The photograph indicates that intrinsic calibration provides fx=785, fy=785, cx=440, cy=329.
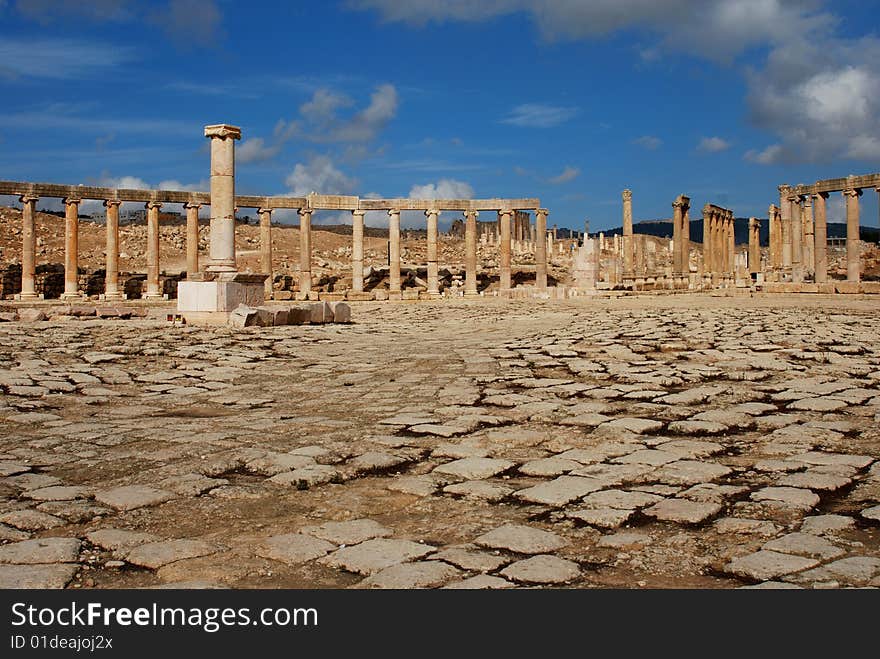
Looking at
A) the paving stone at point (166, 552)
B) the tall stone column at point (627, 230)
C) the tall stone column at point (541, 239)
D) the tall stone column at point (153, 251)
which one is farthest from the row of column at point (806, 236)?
the paving stone at point (166, 552)

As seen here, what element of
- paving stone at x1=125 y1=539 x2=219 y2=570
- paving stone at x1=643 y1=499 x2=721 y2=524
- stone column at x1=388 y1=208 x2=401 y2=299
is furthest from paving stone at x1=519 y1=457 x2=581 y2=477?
stone column at x1=388 y1=208 x2=401 y2=299

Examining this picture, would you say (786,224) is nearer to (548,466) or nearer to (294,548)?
(548,466)

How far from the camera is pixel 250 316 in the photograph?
1513 centimetres

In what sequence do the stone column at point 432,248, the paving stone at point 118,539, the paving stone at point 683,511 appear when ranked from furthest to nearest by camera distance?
the stone column at point 432,248
the paving stone at point 683,511
the paving stone at point 118,539

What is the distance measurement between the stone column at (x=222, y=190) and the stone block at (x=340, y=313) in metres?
2.34

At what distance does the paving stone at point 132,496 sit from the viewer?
408 cm

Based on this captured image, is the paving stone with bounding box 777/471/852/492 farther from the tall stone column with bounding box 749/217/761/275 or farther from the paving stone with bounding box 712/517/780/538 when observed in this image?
the tall stone column with bounding box 749/217/761/275

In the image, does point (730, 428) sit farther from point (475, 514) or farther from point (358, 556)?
point (358, 556)

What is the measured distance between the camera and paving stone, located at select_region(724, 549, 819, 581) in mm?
2996

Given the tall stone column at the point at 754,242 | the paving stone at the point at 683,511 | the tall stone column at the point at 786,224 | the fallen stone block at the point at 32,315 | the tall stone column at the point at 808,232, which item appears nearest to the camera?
the paving stone at the point at 683,511

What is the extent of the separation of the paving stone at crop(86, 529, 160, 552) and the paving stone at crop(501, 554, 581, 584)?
1.63 metres

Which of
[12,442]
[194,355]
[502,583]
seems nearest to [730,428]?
[502,583]

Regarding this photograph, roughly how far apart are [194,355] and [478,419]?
19.3ft

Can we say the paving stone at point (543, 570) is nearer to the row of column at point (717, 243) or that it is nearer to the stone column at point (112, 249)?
the stone column at point (112, 249)
